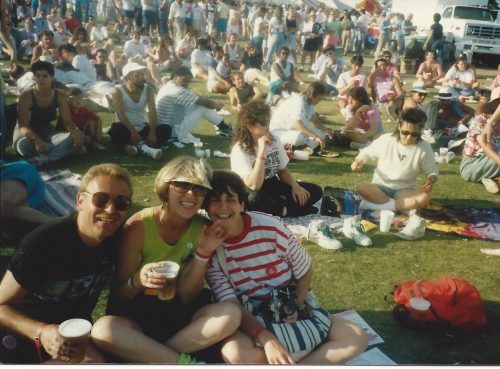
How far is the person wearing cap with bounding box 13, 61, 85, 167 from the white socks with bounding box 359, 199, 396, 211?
374cm

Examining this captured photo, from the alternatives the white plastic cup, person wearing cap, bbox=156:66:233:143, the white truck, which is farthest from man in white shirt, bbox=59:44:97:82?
the white truck

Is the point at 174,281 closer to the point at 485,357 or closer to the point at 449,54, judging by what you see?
the point at 485,357

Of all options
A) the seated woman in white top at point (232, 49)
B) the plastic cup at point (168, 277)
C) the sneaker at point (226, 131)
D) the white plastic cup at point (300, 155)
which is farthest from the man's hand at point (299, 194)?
the seated woman in white top at point (232, 49)

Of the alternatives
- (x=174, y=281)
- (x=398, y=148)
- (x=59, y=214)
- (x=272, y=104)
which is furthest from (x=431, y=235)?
(x=272, y=104)

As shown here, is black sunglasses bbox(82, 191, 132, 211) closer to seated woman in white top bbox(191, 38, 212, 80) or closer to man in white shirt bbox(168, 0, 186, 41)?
seated woman in white top bbox(191, 38, 212, 80)

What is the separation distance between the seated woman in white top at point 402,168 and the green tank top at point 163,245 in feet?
9.83

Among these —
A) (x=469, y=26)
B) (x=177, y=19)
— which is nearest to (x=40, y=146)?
(x=177, y=19)

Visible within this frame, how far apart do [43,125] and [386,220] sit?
4461 millimetres

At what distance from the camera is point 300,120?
7.24 metres

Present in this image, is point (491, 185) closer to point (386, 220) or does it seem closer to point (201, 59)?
point (386, 220)

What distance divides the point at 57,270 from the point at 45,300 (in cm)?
19

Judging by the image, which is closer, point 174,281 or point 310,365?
point 174,281

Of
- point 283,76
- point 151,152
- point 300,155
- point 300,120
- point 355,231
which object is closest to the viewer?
point 355,231

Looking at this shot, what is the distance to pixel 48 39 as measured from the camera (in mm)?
10781
